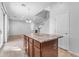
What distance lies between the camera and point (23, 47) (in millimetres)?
2033

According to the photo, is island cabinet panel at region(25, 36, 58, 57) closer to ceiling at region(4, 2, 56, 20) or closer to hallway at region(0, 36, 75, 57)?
hallway at region(0, 36, 75, 57)

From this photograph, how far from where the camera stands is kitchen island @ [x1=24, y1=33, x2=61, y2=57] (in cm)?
175

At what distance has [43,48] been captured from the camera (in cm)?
174

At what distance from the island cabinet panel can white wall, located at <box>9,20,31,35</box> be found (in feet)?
0.92

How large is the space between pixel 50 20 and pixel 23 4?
2.23 feet

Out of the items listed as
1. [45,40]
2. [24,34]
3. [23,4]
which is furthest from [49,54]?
[23,4]

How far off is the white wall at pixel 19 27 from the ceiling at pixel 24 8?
0.11 meters

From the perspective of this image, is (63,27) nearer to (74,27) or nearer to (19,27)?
(74,27)

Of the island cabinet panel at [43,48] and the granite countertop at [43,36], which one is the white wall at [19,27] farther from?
the island cabinet panel at [43,48]

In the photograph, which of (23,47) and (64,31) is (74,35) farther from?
(23,47)

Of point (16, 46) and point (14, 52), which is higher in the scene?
point (16, 46)

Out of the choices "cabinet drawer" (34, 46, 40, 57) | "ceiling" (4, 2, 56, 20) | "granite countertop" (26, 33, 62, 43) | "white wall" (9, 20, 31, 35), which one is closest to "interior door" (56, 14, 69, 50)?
"granite countertop" (26, 33, 62, 43)

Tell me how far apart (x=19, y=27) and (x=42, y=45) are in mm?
644

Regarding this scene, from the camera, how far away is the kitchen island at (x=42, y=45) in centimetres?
175
